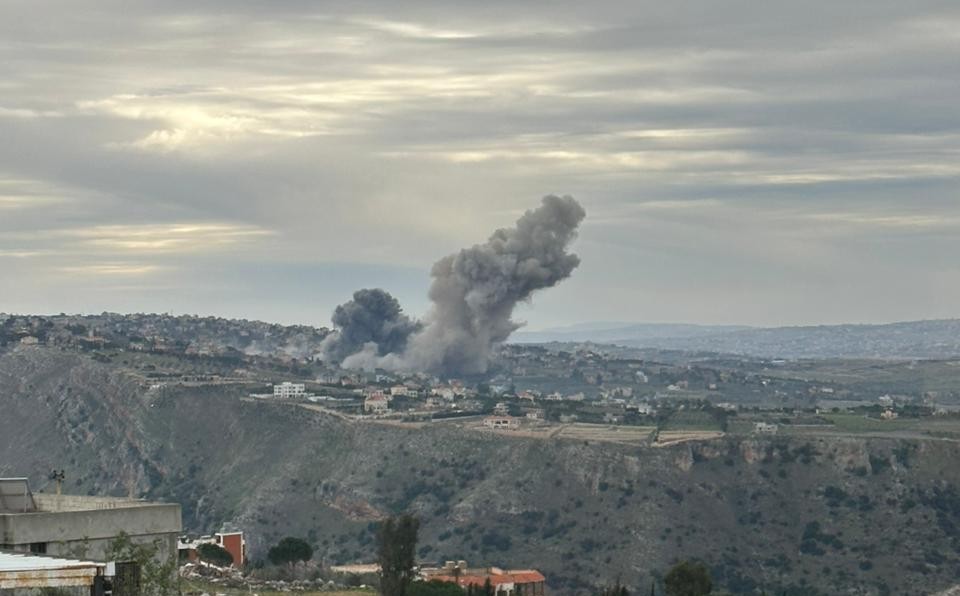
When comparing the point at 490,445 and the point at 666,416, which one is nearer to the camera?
the point at 490,445

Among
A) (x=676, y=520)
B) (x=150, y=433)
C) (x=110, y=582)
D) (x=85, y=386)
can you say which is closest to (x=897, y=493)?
(x=676, y=520)

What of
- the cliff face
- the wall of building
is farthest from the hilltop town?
the wall of building

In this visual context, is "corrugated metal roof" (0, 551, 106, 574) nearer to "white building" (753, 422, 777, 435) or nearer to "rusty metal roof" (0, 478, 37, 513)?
"rusty metal roof" (0, 478, 37, 513)

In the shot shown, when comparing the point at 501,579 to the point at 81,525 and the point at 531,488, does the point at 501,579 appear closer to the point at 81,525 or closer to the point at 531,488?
the point at 531,488

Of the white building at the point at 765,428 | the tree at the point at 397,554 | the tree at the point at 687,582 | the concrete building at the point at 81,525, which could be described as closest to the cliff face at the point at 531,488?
the white building at the point at 765,428

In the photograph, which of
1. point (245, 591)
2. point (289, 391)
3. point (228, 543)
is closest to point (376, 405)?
point (289, 391)

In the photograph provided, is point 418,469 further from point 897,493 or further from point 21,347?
point 21,347
